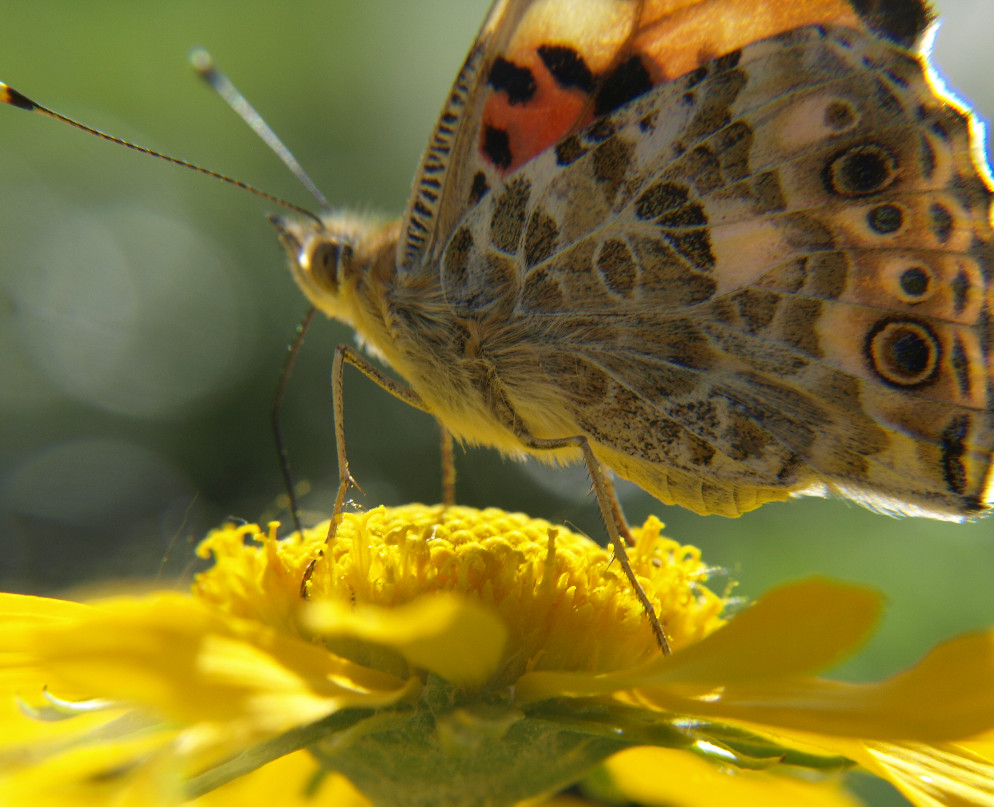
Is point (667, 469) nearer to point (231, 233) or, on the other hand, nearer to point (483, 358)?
point (483, 358)

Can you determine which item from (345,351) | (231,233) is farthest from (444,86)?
(345,351)

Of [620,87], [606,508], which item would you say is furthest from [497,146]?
[606,508]

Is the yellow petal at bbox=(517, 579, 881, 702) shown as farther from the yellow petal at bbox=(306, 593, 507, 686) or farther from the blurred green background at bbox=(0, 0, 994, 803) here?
the blurred green background at bbox=(0, 0, 994, 803)

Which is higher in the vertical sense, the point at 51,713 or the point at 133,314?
the point at 133,314

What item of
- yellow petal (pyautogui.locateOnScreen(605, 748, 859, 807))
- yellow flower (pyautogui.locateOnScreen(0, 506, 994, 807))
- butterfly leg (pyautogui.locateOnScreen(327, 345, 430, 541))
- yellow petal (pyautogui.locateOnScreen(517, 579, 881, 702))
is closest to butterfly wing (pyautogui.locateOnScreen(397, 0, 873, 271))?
butterfly leg (pyautogui.locateOnScreen(327, 345, 430, 541))

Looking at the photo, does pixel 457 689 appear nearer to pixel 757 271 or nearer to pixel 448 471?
pixel 757 271
